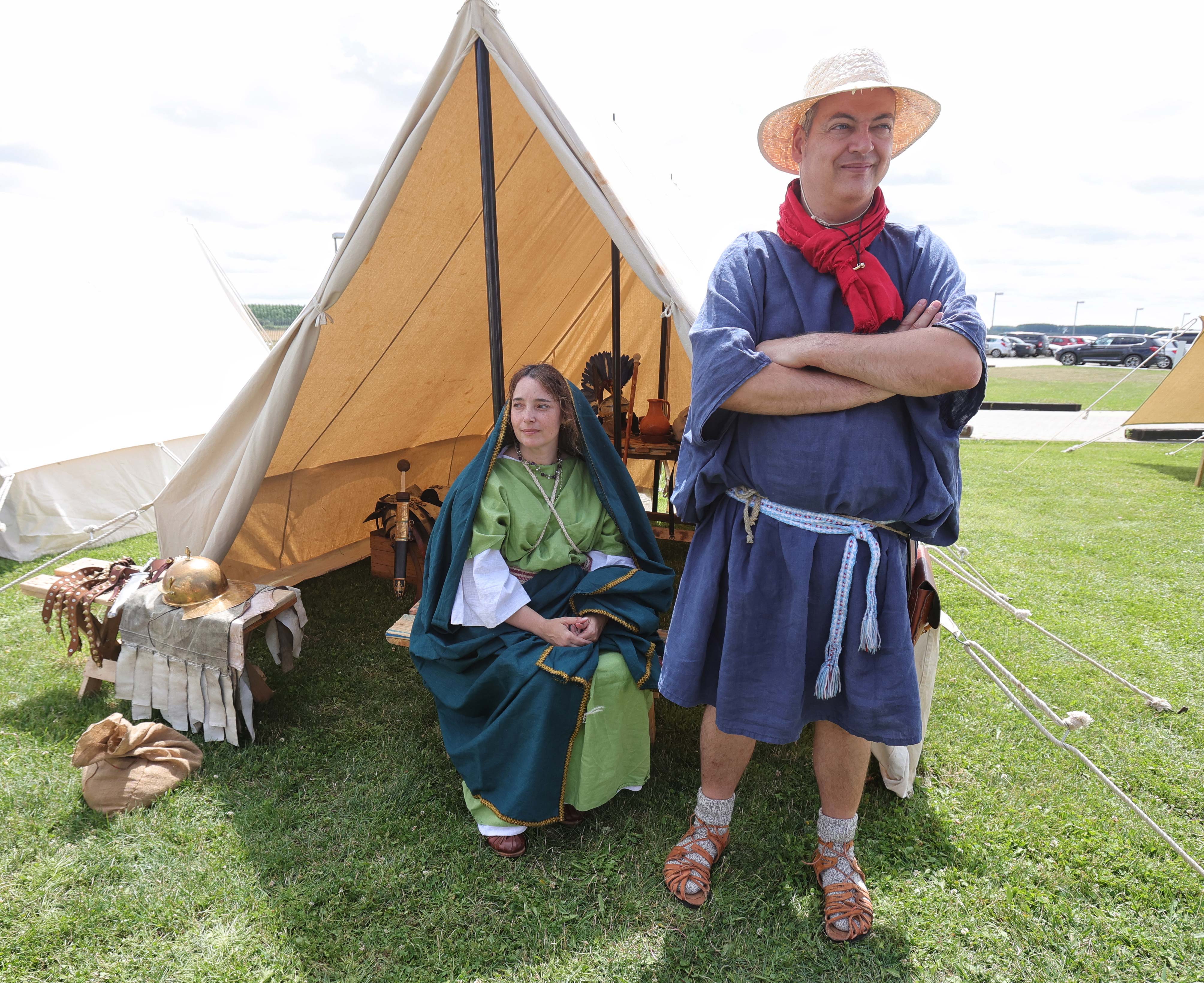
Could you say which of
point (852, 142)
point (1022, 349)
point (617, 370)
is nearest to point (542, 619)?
point (852, 142)

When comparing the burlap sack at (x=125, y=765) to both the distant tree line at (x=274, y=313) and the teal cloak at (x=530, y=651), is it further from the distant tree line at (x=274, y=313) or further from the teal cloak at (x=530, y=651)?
the distant tree line at (x=274, y=313)

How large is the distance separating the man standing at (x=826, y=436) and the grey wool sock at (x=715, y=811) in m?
0.28

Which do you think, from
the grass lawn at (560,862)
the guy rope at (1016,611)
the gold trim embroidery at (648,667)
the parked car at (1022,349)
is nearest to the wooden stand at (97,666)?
the grass lawn at (560,862)

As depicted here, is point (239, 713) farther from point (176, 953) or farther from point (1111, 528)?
point (1111, 528)

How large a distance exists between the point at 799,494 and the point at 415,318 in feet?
7.41

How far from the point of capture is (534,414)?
222 centimetres

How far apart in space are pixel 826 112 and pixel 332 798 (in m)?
2.29

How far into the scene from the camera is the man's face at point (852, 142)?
4.70ft

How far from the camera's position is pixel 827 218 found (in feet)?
5.02

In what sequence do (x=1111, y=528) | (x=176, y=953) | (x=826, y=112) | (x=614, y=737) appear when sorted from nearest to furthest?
(x=826, y=112)
(x=176, y=953)
(x=614, y=737)
(x=1111, y=528)

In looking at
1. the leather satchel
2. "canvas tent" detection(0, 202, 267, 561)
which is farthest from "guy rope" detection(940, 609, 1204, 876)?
"canvas tent" detection(0, 202, 267, 561)

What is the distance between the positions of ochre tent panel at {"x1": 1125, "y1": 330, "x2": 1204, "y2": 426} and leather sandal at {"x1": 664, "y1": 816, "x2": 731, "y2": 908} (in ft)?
22.6

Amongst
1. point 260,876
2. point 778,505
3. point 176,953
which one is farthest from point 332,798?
point 778,505

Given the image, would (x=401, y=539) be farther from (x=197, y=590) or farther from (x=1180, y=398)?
(x=1180, y=398)
